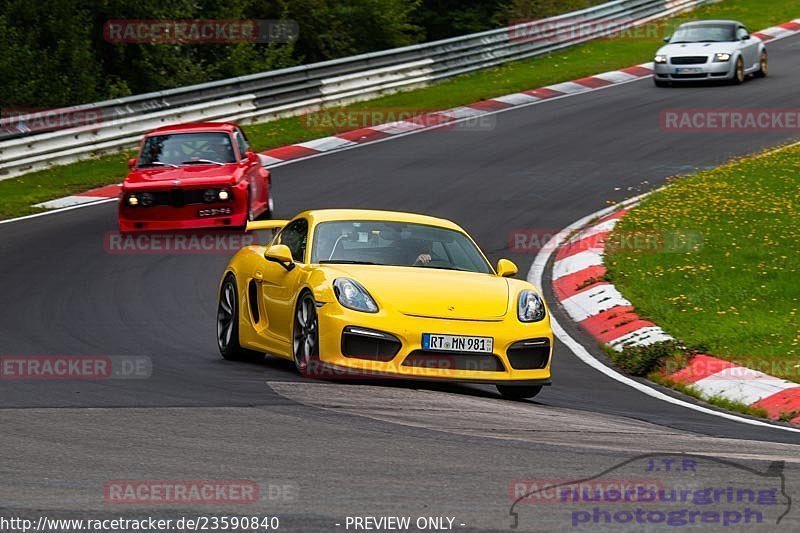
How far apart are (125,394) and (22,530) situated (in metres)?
3.32

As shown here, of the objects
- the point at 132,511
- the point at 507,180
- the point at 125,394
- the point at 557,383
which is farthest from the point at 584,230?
the point at 132,511

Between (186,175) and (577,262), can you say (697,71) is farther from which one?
(577,262)

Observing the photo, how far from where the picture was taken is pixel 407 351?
9414 mm

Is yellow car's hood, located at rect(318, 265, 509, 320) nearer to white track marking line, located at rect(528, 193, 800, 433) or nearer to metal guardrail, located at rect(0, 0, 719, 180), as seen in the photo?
white track marking line, located at rect(528, 193, 800, 433)

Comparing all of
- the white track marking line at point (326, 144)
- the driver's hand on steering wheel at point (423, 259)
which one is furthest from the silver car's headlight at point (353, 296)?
the white track marking line at point (326, 144)

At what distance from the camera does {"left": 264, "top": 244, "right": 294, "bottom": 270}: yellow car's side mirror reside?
10422 mm

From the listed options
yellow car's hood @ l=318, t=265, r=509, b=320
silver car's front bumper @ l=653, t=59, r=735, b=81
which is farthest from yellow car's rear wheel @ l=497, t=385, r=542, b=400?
silver car's front bumper @ l=653, t=59, r=735, b=81

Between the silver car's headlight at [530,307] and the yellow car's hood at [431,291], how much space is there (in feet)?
0.35

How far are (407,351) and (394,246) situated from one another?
4.57 ft

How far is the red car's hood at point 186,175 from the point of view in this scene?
59.8 feet

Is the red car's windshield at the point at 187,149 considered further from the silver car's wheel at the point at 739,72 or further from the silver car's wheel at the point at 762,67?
the silver car's wheel at the point at 762,67

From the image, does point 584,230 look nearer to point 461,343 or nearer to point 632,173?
point 632,173

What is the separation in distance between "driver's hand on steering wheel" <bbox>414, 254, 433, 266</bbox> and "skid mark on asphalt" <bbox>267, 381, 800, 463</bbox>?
1.44 meters

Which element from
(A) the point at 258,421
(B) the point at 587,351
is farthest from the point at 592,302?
(A) the point at 258,421
